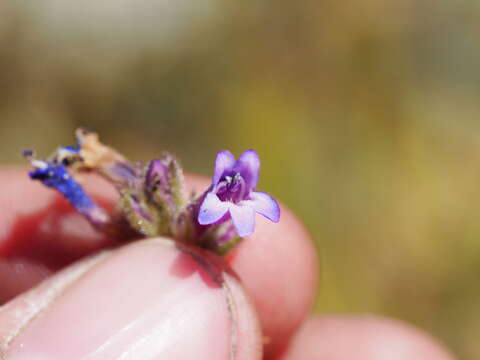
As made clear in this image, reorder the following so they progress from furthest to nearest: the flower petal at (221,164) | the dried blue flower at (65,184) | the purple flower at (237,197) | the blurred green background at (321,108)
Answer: the blurred green background at (321,108) < the dried blue flower at (65,184) < the flower petal at (221,164) < the purple flower at (237,197)

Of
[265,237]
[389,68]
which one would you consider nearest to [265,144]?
[389,68]

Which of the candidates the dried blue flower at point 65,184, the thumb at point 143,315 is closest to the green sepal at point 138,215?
the thumb at point 143,315

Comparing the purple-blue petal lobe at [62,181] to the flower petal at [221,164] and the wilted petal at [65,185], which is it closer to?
the wilted petal at [65,185]

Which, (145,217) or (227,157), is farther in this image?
(145,217)

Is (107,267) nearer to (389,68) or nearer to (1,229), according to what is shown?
(1,229)

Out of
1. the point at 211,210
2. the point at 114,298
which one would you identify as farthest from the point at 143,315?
the point at 211,210

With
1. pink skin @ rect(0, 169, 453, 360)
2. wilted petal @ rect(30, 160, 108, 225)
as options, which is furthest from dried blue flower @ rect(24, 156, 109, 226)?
pink skin @ rect(0, 169, 453, 360)
